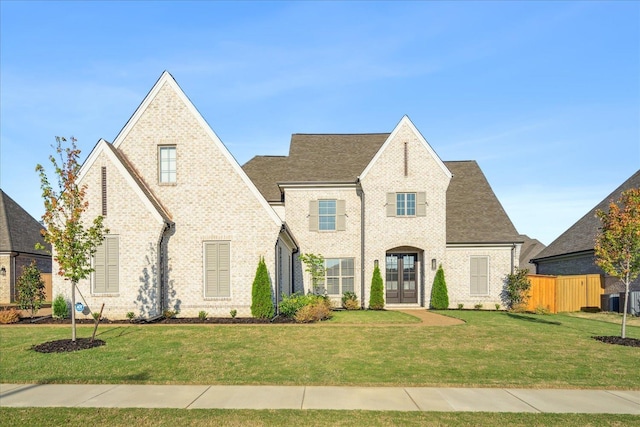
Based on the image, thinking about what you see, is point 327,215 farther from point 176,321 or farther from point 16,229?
point 16,229

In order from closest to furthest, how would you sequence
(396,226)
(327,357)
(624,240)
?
(327,357)
(624,240)
(396,226)

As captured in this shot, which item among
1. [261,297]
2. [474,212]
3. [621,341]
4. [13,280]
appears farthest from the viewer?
[13,280]

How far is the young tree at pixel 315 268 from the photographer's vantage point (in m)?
22.4

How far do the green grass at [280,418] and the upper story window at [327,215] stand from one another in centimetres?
1723

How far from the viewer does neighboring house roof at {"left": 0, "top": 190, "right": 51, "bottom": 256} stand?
2855cm

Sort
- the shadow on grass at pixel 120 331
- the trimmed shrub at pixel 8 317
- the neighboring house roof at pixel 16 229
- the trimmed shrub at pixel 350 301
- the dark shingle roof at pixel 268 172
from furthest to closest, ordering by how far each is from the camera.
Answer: the neighboring house roof at pixel 16 229 < the dark shingle roof at pixel 268 172 < the trimmed shrub at pixel 350 301 < the trimmed shrub at pixel 8 317 < the shadow on grass at pixel 120 331

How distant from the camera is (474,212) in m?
25.5

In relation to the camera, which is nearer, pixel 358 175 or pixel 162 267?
pixel 162 267

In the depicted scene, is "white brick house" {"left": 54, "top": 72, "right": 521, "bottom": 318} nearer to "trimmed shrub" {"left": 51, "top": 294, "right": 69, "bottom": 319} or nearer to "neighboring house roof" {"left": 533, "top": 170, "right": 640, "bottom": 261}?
"trimmed shrub" {"left": 51, "top": 294, "right": 69, "bottom": 319}

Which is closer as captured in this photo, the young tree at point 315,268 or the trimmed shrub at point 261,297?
the trimmed shrub at point 261,297

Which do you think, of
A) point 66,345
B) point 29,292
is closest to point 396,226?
point 66,345

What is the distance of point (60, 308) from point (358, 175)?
52.5ft

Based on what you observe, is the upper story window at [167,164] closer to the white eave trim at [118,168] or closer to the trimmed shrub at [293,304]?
the white eave trim at [118,168]

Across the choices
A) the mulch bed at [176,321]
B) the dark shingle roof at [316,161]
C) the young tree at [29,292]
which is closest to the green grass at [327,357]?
the mulch bed at [176,321]
